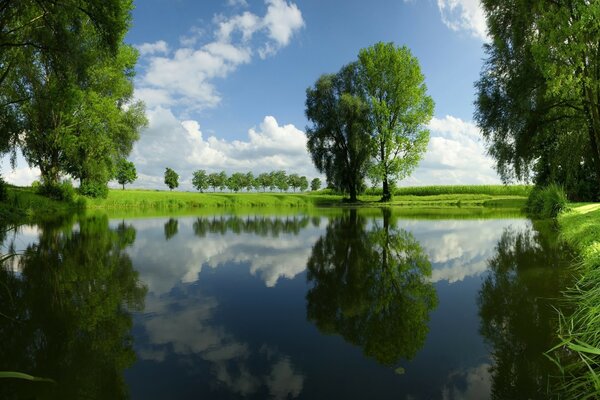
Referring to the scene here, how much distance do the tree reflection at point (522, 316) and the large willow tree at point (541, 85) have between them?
341 inches

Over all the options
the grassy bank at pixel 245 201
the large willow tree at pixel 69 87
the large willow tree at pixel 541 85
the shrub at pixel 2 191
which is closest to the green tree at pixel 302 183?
the grassy bank at pixel 245 201

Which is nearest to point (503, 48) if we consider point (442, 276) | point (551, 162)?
point (551, 162)

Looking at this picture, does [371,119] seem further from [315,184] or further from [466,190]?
[315,184]

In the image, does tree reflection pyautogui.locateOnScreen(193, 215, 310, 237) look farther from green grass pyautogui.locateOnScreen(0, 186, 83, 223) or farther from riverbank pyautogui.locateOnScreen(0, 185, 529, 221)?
riverbank pyautogui.locateOnScreen(0, 185, 529, 221)

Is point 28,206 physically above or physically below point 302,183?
below

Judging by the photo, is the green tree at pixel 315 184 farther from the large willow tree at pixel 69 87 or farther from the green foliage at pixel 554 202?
the green foliage at pixel 554 202

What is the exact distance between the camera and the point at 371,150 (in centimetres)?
3728

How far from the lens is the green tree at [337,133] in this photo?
37.3 metres

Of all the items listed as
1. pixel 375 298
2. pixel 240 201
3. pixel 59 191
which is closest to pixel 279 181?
pixel 240 201

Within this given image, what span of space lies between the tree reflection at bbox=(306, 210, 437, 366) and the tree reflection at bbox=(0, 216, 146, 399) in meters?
2.31

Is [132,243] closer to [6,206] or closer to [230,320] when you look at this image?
[230,320]

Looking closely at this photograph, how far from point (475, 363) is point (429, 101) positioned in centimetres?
3979

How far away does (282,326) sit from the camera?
160 inches

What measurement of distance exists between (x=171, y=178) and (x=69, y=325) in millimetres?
95298
